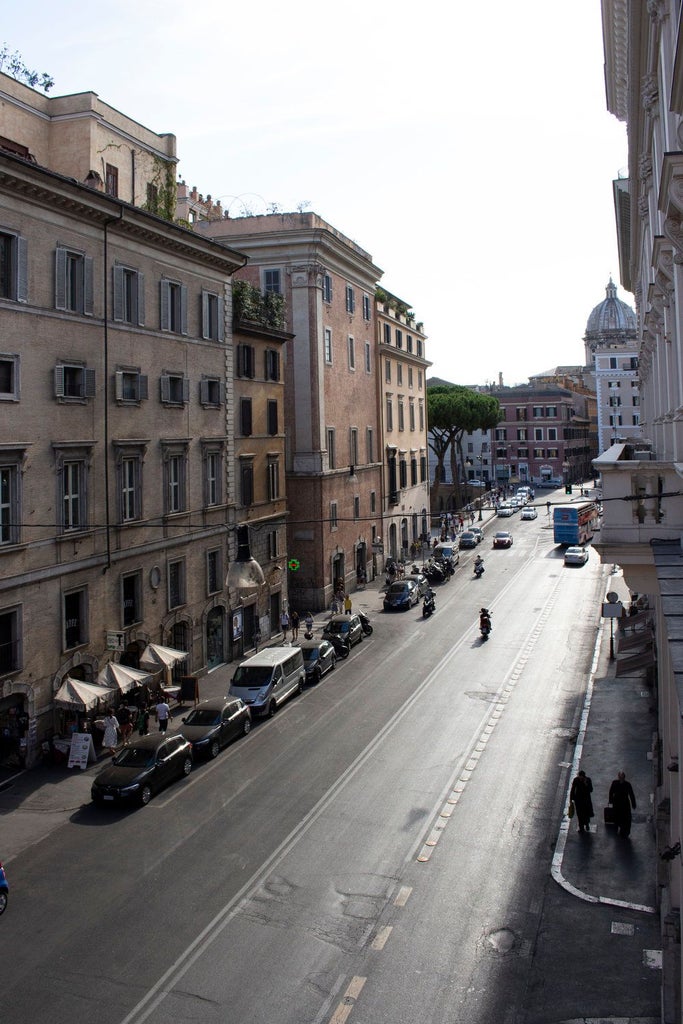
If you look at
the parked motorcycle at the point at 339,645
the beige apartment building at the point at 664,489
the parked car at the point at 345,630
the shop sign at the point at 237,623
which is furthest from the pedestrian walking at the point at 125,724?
the beige apartment building at the point at 664,489

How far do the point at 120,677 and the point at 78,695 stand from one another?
1.65 meters

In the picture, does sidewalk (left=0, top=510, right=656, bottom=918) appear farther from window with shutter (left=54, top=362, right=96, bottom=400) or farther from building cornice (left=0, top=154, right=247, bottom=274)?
building cornice (left=0, top=154, right=247, bottom=274)

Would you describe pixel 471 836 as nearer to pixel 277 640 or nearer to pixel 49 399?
pixel 49 399

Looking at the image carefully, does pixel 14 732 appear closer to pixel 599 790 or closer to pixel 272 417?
pixel 599 790

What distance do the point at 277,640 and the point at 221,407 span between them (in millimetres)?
11257

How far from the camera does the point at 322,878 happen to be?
55.0 feet

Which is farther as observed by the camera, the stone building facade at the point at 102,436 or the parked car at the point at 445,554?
the parked car at the point at 445,554

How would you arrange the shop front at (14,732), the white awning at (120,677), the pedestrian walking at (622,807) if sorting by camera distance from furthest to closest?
1. the white awning at (120,677)
2. the shop front at (14,732)
3. the pedestrian walking at (622,807)

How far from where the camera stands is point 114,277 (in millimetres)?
28094

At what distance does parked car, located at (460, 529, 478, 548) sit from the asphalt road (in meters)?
41.0

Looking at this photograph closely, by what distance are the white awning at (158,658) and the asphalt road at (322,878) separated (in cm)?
374

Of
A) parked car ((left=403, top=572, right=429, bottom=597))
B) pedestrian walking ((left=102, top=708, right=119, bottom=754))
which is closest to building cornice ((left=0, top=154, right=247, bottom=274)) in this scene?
pedestrian walking ((left=102, top=708, right=119, bottom=754))

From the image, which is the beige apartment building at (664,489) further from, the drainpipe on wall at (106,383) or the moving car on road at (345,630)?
the moving car on road at (345,630)

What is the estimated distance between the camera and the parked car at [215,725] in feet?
79.1
